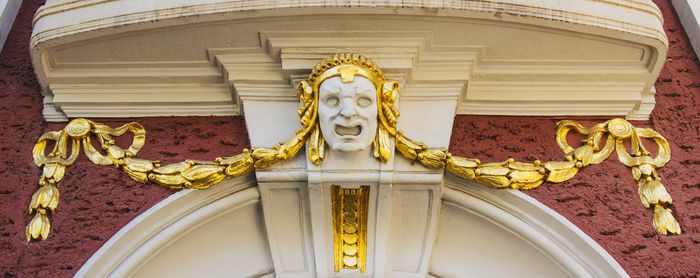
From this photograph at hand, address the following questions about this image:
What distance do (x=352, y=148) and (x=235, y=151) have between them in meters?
0.61

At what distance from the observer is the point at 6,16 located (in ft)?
14.6

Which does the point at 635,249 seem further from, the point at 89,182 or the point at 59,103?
the point at 59,103

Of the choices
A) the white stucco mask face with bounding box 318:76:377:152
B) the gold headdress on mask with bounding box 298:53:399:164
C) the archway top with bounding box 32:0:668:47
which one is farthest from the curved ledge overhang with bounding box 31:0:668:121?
the white stucco mask face with bounding box 318:76:377:152

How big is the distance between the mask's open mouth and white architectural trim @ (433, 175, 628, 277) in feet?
1.59

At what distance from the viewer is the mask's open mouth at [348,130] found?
3.64m

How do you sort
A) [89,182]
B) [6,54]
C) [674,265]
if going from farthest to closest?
[6,54] < [89,182] < [674,265]

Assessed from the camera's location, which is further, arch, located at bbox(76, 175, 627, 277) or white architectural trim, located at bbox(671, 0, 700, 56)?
white architectural trim, located at bbox(671, 0, 700, 56)

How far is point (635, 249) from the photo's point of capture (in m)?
3.67

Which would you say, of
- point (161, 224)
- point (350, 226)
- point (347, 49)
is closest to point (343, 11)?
point (347, 49)

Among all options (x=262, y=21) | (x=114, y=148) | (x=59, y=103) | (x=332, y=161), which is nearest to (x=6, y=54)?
(x=59, y=103)

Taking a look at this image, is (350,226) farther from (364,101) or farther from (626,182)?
(626,182)

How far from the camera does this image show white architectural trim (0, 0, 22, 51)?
439cm

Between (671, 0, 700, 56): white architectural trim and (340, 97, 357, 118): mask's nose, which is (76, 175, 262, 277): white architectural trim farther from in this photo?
(671, 0, 700, 56): white architectural trim

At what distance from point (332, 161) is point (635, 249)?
1.31 meters
